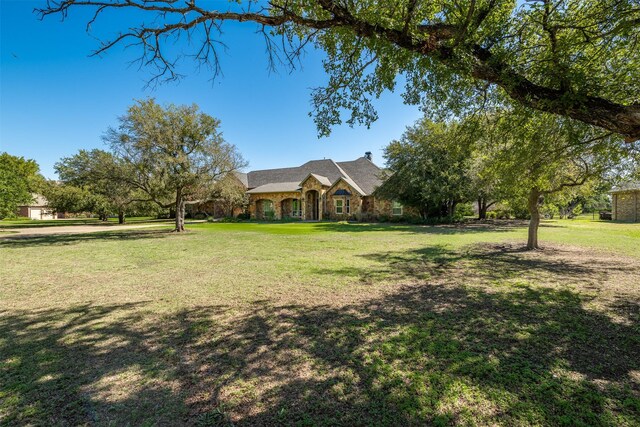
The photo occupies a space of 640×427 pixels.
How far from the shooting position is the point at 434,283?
6875 millimetres

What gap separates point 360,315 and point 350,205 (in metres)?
28.2

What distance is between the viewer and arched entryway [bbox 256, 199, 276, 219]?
37.5 metres

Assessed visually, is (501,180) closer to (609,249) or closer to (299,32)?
(609,249)

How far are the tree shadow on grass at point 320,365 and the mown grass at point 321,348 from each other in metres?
0.02

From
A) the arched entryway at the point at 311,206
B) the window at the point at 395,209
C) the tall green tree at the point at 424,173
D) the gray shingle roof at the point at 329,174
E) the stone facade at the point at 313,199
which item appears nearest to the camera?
the tall green tree at the point at 424,173

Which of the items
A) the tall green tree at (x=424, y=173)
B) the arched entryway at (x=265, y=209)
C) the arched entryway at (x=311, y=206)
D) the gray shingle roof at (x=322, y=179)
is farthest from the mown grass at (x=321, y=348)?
the arched entryway at (x=265, y=209)

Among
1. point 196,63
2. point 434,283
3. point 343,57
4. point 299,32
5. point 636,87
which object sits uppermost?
point 299,32

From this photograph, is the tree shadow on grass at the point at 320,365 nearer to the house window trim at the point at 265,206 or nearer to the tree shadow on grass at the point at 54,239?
the tree shadow on grass at the point at 54,239

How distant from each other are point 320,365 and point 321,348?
416 millimetres

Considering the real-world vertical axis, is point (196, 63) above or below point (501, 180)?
above

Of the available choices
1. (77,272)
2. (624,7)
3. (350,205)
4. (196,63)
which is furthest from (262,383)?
(350,205)

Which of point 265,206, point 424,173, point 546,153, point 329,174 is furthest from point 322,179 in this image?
point 546,153

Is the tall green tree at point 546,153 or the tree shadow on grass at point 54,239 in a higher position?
the tall green tree at point 546,153

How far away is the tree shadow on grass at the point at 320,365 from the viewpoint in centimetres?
256
